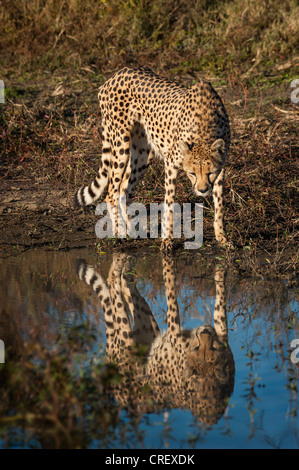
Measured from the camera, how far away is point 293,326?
4344 mm

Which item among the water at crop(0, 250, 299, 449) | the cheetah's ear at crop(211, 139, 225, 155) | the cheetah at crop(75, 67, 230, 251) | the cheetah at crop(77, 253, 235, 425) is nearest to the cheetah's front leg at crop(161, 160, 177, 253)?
the cheetah at crop(75, 67, 230, 251)

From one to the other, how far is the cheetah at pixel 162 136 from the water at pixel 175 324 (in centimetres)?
67

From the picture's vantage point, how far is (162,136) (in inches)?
252

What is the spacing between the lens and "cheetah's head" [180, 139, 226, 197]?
579 centimetres

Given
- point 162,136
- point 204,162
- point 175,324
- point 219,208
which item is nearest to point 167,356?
point 175,324

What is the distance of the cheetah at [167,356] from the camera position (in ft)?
11.6

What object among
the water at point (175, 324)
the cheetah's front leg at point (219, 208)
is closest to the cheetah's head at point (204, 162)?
the cheetah's front leg at point (219, 208)

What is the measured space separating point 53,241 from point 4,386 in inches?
115

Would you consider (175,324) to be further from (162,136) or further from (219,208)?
(162,136)

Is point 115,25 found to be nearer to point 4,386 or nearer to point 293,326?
point 293,326

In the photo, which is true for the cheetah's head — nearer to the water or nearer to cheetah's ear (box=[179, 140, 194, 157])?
cheetah's ear (box=[179, 140, 194, 157])

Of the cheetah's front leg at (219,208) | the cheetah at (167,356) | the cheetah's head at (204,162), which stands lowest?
the cheetah at (167,356)

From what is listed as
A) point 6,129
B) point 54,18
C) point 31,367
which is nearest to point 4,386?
point 31,367

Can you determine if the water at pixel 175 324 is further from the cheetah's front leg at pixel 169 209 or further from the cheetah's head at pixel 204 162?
the cheetah's head at pixel 204 162
